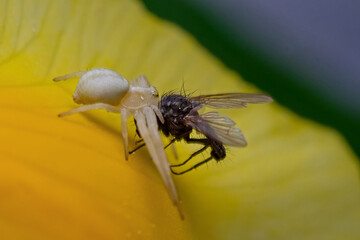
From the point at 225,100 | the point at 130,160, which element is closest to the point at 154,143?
the point at 130,160

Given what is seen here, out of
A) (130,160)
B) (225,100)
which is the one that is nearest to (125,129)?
(130,160)

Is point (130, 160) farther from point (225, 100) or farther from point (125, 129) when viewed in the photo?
point (225, 100)

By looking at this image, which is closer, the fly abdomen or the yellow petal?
the yellow petal

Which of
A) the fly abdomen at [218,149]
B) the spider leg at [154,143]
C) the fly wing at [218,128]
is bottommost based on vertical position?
the fly abdomen at [218,149]

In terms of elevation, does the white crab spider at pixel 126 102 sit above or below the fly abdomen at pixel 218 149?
above

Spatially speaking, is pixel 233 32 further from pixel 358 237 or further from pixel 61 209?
pixel 61 209

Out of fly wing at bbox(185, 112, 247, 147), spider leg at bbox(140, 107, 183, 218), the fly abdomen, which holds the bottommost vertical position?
the fly abdomen
